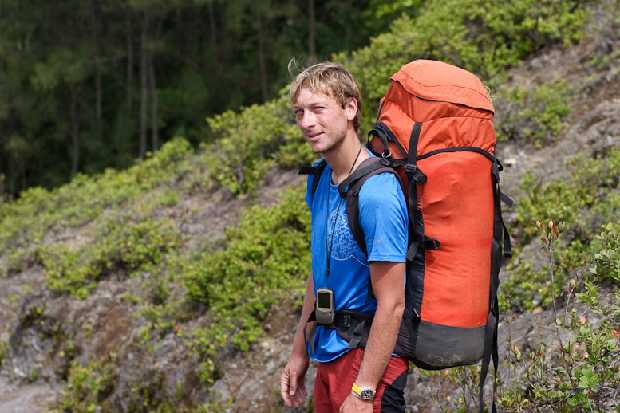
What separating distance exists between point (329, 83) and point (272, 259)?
4311mm

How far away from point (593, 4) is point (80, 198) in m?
8.61

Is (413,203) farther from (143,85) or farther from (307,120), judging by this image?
(143,85)

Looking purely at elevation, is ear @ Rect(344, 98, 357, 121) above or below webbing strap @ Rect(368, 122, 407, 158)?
above

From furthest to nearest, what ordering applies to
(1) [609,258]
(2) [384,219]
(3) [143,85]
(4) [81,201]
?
1. (3) [143,85]
2. (4) [81,201]
3. (1) [609,258]
4. (2) [384,219]

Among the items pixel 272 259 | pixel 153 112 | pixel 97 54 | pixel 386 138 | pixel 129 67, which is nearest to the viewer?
pixel 386 138

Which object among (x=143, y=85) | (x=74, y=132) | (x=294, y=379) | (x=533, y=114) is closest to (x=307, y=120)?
(x=294, y=379)

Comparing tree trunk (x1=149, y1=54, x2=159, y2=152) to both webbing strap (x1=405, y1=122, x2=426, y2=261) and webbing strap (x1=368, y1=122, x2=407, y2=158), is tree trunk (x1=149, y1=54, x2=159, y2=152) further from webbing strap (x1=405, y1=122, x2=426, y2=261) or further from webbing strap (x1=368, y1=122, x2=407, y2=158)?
webbing strap (x1=405, y1=122, x2=426, y2=261)

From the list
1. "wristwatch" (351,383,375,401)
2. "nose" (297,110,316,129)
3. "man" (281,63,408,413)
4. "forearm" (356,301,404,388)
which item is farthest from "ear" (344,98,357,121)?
"wristwatch" (351,383,375,401)

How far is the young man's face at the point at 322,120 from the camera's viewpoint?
2.60m

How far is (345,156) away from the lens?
8.67 ft

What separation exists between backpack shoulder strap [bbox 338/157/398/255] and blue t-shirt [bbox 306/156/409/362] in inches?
0.9

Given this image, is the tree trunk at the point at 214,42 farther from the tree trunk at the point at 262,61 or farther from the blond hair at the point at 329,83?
the blond hair at the point at 329,83

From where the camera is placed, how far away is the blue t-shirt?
2436 millimetres

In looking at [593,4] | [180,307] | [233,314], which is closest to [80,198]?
[180,307]
